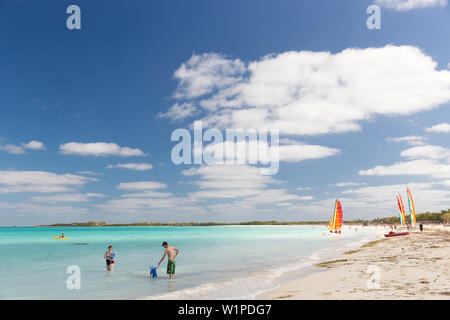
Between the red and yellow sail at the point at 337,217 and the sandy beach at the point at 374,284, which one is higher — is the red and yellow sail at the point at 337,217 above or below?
below

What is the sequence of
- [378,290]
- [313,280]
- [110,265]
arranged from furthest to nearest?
[110,265]
[313,280]
[378,290]

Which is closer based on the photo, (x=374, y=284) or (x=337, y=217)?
(x=374, y=284)

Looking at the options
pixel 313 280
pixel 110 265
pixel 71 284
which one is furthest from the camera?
pixel 110 265

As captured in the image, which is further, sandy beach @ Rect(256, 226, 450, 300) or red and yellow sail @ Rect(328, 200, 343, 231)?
red and yellow sail @ Rect(328, 200, 343, 231)

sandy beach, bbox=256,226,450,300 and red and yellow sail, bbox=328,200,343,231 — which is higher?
sandy beach, bbox=256,226,450,300

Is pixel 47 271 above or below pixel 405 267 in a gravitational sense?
below

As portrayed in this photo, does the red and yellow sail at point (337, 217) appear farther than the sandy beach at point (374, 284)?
Yes

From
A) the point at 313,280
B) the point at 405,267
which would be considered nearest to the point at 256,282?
the point at 313,280

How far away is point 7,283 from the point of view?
20203mm

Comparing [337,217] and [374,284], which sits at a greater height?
[374,284]

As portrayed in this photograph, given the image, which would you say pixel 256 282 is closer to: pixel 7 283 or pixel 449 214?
pixel 7 283
